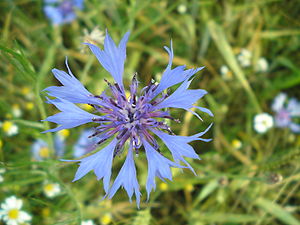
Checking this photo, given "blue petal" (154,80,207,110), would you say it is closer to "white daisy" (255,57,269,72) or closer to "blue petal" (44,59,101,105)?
"blue petal" (44,59,101,105)

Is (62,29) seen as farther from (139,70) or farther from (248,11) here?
(248,11)

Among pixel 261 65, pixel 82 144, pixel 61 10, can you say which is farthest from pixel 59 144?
pixel 261 65

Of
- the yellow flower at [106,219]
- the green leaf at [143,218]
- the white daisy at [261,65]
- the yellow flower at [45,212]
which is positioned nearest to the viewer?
the green leaf at [143,218]

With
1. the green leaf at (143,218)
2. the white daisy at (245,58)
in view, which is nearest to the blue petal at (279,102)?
the white daisy at (245,58)

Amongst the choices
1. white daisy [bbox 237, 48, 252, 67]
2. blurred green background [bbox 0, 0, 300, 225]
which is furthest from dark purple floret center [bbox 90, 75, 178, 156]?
white daisy [bbox 237, 48, 252, 67]

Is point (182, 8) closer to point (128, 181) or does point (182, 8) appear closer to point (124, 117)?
point (124, 117)

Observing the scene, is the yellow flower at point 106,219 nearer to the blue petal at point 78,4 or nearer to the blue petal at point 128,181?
the blue petal at point 128,181
